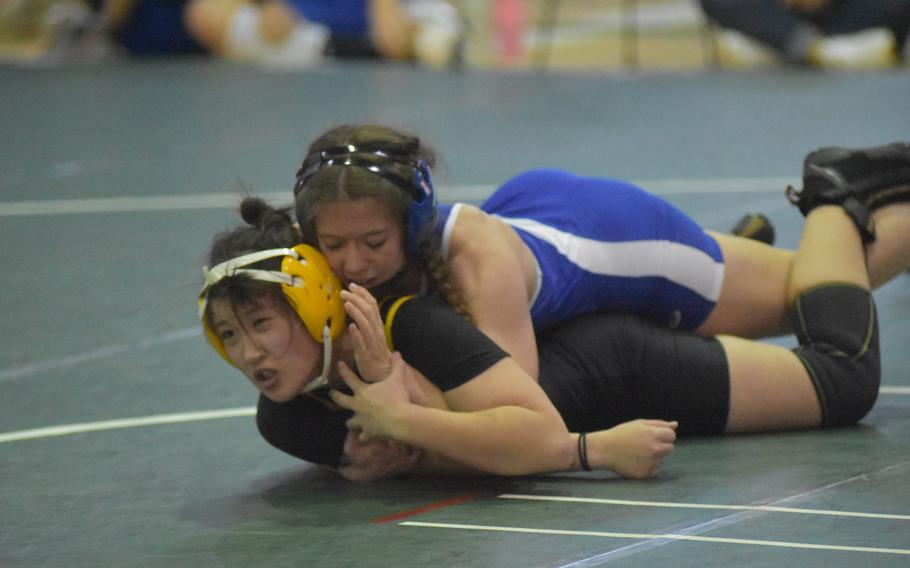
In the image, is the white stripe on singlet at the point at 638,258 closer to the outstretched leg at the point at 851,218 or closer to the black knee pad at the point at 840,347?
the outstretched leg at the point at 851,218

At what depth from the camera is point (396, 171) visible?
10.3ft

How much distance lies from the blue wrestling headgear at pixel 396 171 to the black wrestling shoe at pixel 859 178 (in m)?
1.25

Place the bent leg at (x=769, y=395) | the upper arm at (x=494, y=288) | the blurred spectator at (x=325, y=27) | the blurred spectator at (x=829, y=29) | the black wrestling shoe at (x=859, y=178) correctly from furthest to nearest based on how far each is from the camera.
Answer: the blurred spectator at (x=325, y=27), the blurred spectator at (x=829, y=29), the black wrestling shoe at (x=859, y=178), the bent leg at (x=769, y=395), the upper arm at (x=494, y=288)

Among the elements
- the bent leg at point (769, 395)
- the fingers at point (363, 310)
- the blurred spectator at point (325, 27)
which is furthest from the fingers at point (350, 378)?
the blurred spectator at point (325, 27)

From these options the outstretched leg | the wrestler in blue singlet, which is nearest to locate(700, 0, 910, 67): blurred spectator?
the outstretched leg

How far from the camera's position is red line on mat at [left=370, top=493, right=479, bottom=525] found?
2980 mm

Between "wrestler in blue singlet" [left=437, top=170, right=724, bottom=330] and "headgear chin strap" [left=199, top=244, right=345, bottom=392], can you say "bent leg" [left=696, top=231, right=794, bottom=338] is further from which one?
"headgear chin strap" [left=199, top=244, right=345, bottom=392]

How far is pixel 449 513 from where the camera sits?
3.00 meters

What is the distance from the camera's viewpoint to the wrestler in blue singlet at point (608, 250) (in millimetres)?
3555

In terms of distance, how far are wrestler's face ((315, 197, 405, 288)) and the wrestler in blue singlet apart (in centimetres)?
46

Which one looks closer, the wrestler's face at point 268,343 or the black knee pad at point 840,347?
the wrestler's face at point 268,343

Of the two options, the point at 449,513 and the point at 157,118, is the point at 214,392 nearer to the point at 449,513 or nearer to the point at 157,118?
the point at 449,513

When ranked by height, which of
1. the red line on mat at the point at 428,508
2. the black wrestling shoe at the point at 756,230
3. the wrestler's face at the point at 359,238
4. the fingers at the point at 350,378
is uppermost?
the wrestler's face at the point at 359,238

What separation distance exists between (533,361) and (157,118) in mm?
5794
